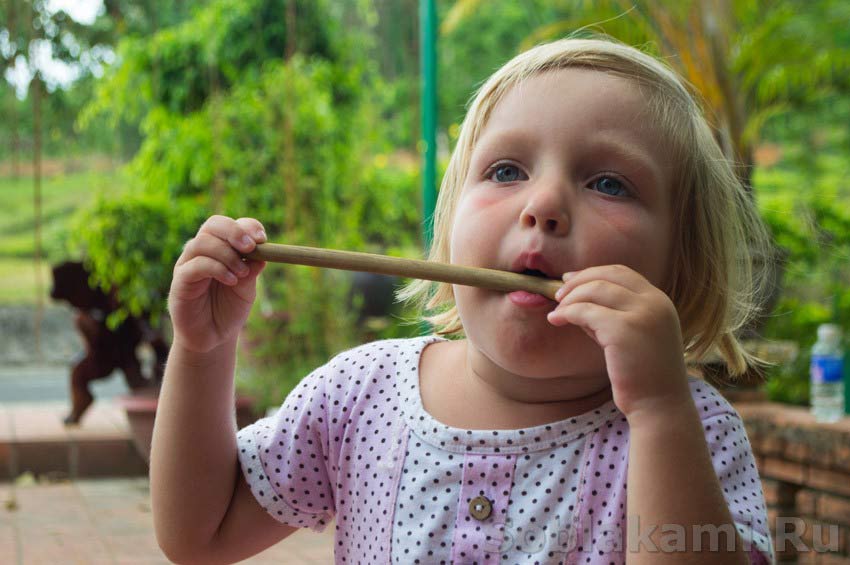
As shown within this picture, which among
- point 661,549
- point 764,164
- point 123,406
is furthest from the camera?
point 764,164

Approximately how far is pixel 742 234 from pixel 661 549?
458 millimetres

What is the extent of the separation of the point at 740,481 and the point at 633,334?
0.20 m

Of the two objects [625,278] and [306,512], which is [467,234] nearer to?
[625,278]

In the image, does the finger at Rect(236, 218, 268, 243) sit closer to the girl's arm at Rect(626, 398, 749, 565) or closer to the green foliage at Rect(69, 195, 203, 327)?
the girl's arm at Rect(626, 398, 749, 565)

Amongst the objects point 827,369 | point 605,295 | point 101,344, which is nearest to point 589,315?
point 605,295

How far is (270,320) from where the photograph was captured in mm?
4043

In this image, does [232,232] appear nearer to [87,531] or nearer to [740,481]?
[740,481]

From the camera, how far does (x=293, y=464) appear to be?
108 centimetres

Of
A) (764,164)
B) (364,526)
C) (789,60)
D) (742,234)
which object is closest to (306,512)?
(364,526)

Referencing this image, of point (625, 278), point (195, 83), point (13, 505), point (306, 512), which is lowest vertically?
point (13, 505)

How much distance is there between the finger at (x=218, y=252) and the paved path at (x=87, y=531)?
2.22m

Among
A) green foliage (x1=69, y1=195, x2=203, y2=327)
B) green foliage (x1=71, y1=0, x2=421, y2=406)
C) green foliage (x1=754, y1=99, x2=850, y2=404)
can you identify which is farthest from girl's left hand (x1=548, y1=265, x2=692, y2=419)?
green foliage (x1=69, y1=195, x2=203, y2=327)

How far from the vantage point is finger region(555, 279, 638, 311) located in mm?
843

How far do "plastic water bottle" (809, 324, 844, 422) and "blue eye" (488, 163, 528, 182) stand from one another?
2154mm
